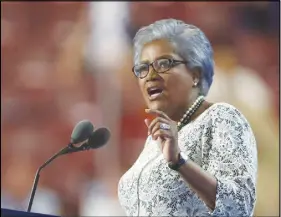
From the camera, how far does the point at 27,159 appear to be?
2.59 metres

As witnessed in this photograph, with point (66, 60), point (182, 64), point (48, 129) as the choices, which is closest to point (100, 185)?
point (48, 129)

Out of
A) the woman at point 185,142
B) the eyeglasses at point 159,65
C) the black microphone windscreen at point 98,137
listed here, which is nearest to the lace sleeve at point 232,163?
the woman at point 185,142

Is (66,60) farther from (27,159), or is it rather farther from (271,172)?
(271,172)

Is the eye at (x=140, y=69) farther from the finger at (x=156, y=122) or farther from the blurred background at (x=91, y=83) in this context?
the blurred background at (x=91, y=83)

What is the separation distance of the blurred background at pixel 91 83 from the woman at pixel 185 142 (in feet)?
4.34

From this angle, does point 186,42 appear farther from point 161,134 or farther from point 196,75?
point 161,134

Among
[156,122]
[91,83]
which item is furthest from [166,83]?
[91,83]

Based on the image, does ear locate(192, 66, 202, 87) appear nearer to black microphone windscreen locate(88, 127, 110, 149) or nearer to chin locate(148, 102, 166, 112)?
chin locate(148, 102, 166, 112)

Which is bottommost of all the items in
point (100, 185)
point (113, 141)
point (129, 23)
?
point (100, 185)

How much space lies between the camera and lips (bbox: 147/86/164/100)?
102 centimetres

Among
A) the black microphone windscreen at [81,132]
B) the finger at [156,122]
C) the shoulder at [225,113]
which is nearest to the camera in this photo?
the finger at [156,122]

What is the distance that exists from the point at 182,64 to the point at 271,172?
1357 millimetres

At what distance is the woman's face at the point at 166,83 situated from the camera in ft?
3.37

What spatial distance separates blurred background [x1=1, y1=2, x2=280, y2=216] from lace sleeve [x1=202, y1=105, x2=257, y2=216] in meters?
1.39
